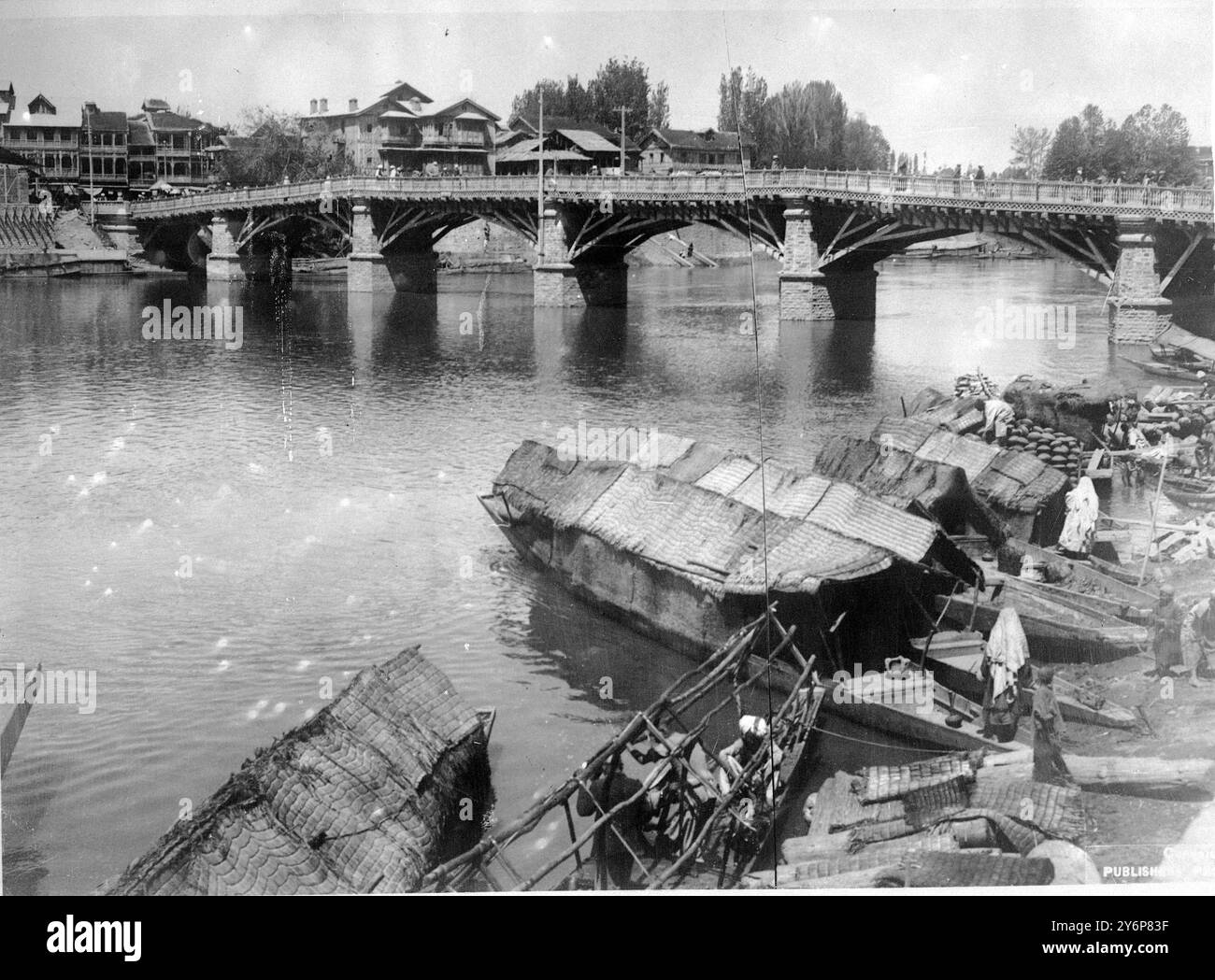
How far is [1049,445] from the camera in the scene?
29.0 m

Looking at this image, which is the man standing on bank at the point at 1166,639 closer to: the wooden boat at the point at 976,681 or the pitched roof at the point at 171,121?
the wooden boat at the point at 976,681

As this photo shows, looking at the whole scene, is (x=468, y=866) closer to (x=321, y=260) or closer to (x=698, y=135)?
(x=321, y=260)

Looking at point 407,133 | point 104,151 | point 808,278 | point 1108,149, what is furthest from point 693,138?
point 104,151

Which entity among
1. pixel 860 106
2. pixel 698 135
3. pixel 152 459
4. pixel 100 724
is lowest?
pixel 100 724

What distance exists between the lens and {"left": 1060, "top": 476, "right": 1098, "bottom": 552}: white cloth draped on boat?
20.9m

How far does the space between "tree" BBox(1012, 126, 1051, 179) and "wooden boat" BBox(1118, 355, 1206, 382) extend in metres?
10.2

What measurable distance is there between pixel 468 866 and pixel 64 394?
24.5 metres

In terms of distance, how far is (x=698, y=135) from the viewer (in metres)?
89.7

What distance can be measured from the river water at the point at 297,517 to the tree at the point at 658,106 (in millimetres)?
24284

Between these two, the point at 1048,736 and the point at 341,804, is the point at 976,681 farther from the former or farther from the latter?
the point at 341,804

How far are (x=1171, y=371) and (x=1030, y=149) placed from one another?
15.2 m

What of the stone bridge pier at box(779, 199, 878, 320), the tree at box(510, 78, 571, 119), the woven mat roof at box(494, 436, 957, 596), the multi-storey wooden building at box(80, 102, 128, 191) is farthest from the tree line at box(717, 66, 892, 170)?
the woven mat roof at box(494, 436, 957, 596)

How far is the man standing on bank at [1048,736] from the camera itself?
521 inches
